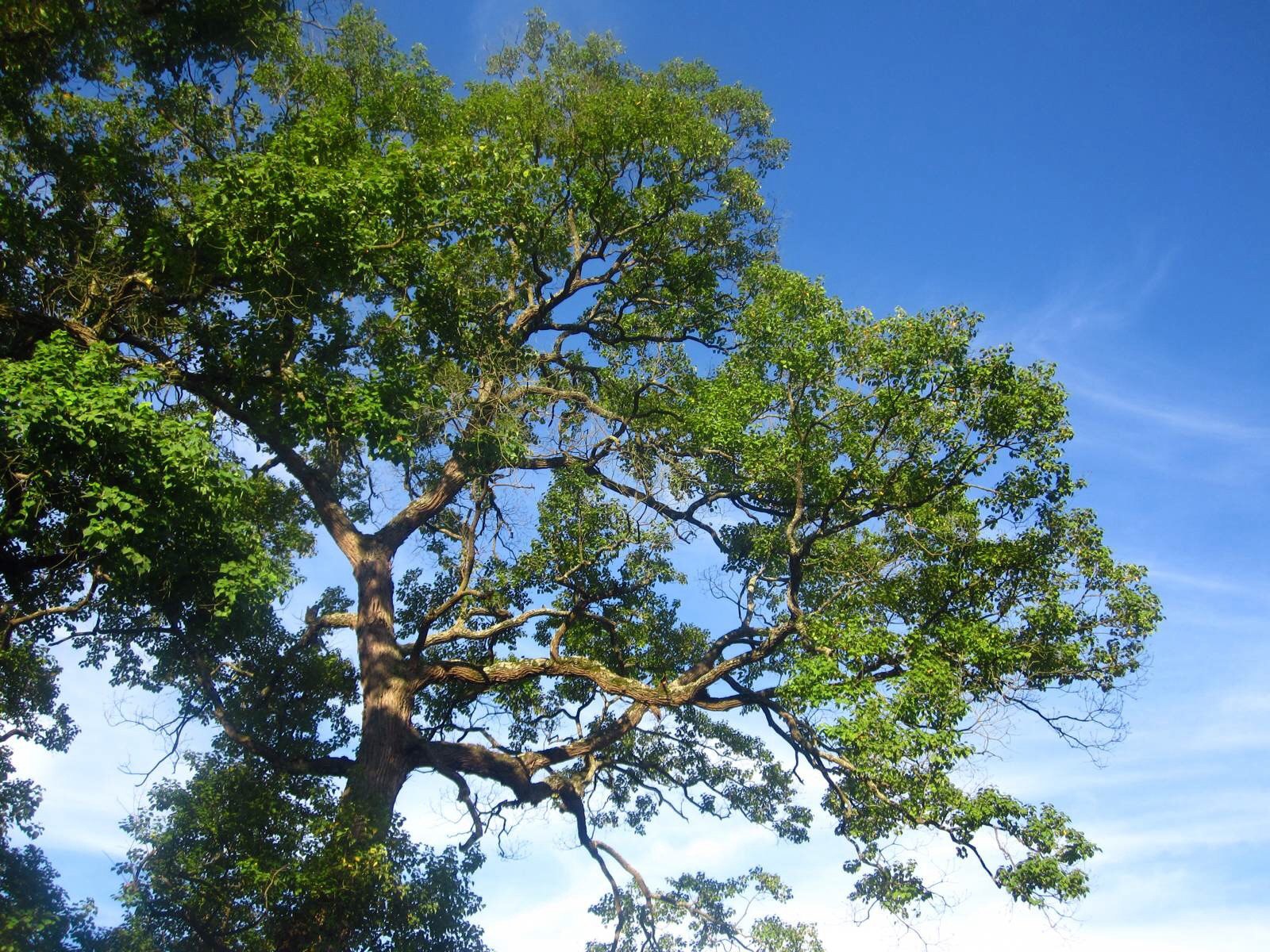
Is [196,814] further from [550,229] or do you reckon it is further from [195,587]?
[550,229]

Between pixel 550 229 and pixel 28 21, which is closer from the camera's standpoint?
pixel 28 21

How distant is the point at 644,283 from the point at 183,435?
26.0ft

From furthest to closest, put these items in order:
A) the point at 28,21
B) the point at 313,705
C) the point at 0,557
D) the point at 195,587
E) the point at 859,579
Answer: the point at 313,705
the point at 859,579
the point at 195,587
the point at 0,557
the point at 28,21

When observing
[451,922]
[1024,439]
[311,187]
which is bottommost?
[451,922]

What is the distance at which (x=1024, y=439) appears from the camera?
34.6 feet

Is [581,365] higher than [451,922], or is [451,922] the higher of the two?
[581,365]

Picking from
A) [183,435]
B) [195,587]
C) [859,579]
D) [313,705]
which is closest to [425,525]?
[313,705]

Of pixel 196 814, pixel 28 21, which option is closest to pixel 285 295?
pixel 28 21

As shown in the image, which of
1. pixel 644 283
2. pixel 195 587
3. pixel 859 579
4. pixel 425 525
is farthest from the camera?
pixel 644 283

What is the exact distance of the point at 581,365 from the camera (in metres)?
15.0

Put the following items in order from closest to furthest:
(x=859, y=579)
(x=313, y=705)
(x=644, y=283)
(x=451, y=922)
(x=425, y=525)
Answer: (x=451, y=922) → (x=859, y=579) → (x=313, y=705) → (x=425, y=525) → (x=644, y=283)

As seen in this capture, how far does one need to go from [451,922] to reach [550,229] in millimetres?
9301

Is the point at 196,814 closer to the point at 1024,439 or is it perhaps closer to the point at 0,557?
the point at 0,557

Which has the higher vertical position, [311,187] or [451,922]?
[311,187]
